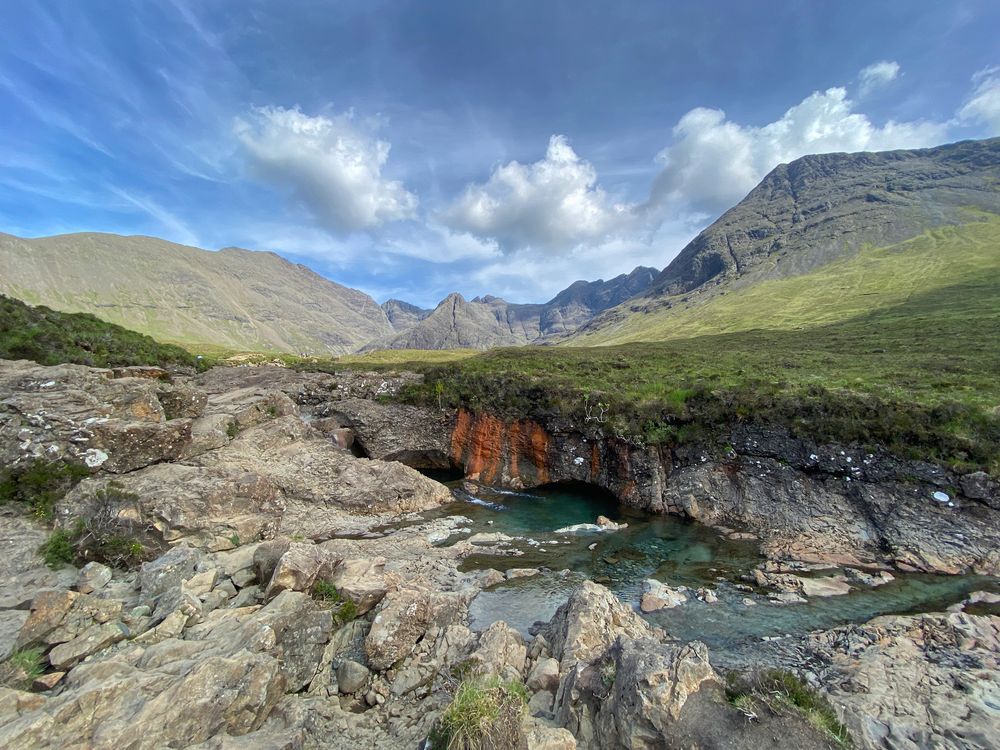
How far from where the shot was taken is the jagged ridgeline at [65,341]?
1258 inches

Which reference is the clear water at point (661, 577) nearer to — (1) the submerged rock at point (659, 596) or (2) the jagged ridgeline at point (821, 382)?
(1) the submerged rock at point (659, 596)

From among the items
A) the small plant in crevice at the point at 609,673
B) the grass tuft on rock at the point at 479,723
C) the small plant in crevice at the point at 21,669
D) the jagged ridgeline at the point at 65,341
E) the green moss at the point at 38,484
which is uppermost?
the jagged ridgeline at the point at 65,341

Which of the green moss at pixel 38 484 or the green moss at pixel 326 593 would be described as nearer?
the green moss at pixel 326 593

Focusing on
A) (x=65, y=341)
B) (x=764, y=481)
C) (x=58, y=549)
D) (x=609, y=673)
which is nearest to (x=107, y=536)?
(x=58, y=549)

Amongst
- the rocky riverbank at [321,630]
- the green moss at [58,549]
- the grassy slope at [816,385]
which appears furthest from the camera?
the grassy slope at [816,385]

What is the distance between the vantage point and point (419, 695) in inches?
442

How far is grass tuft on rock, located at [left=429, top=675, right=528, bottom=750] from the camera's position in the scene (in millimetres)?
7766

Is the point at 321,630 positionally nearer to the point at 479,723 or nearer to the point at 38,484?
the point at 479,723

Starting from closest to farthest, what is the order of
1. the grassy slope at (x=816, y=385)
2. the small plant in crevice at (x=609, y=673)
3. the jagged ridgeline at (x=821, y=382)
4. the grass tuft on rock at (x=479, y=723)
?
the grass tuft on rock at (x=479, y=723), the small plant in crevice at (x=609, y=673), the grassy slope at (x=816, y=385), the jagged ridgeline at (x=821, y=382)

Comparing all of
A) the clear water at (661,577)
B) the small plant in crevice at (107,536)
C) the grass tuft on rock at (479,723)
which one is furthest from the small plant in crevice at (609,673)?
the small plant in crevice at (107,536)

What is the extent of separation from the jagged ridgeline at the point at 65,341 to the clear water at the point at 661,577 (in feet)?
110

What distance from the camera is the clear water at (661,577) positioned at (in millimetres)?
15705

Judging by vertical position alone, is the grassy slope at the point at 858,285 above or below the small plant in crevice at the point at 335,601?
above

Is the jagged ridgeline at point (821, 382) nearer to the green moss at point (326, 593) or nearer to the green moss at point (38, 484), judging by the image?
the green moss at point (326, 593)
